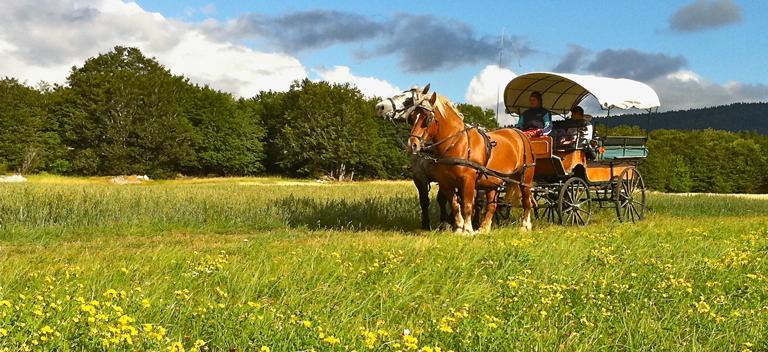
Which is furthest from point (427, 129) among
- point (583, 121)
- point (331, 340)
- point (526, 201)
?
point (331, 340)

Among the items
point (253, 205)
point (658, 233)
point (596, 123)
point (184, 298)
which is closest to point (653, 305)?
point (184, 298)

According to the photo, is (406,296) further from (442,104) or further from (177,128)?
(177,128)

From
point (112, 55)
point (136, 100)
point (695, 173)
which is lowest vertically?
point (695, 173)

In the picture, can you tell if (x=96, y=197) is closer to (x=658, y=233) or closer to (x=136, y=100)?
(x=658, y=233)

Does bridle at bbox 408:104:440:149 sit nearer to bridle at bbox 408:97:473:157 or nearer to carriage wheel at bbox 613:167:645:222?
bridle at bbox 408:97:473:157

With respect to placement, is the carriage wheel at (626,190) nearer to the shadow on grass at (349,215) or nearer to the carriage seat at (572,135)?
the carriage seat at (572,135)

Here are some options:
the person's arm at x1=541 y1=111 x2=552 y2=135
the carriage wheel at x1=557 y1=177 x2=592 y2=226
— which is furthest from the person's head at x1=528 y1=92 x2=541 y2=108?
the carriage wheel at x1=557 y1=177 x2=592 y2=226

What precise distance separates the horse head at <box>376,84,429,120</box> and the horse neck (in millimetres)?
386

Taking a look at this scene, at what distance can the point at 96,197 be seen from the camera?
13.3 meters

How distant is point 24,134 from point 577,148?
44.6m

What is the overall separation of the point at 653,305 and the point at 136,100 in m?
48.8

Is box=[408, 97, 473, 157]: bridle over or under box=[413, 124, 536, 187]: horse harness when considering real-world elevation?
over

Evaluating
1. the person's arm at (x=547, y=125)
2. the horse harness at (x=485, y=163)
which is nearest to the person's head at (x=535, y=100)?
the person's arm at (x=547, y=125)

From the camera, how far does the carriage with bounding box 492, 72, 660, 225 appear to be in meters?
12.4
